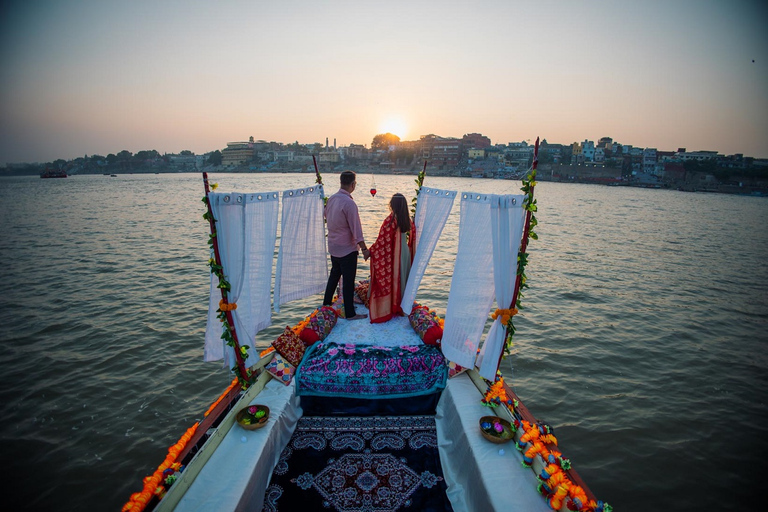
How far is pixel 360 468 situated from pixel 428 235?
9.19 feet

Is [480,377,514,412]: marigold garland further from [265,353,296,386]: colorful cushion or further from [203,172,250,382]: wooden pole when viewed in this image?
[203,172,250,382]: wooden pole

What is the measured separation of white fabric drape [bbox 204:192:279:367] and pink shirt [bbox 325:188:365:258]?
85 cm

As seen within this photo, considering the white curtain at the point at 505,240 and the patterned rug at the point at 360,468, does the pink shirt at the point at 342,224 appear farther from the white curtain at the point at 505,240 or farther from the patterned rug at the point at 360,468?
the patterned rug at the point at 360,468

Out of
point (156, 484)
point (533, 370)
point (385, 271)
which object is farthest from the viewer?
point (533, 370)

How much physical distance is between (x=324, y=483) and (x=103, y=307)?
27.1ft

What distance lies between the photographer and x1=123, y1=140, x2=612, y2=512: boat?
2.75 meters

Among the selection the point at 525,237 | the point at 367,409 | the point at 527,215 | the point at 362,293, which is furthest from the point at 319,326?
the point at 527,215

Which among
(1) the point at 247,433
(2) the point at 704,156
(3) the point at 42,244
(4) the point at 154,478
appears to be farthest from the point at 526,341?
(2) the point at 704,156

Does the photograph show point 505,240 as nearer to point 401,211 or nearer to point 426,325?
point 426,325

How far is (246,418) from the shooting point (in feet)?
10.7

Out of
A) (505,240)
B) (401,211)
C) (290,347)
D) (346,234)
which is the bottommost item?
(290,347)

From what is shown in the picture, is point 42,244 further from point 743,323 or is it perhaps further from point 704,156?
point 704,156

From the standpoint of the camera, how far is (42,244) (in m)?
15.4

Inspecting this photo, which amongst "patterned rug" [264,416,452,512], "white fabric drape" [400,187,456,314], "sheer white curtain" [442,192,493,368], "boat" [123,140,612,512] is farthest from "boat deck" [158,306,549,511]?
"white fabric drape" [400,187,456,314]
